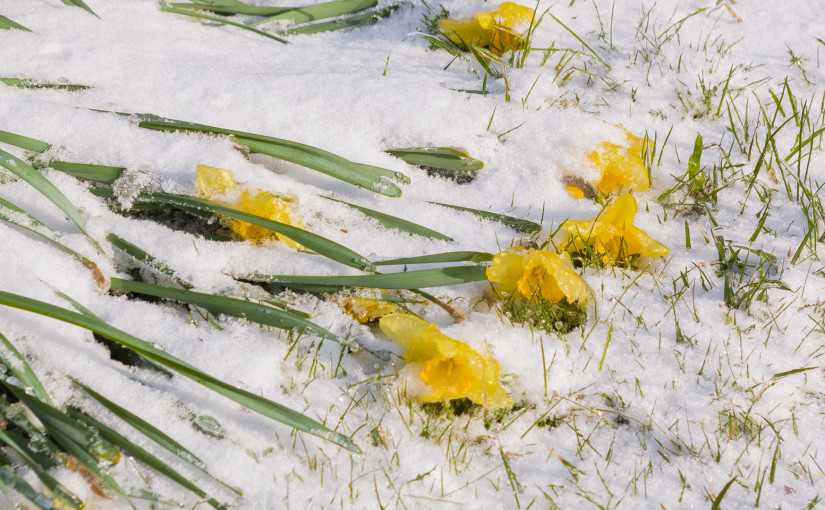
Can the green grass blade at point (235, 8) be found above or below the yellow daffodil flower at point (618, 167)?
above

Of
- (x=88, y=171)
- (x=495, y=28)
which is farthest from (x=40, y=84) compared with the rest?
(x=495, y=28)

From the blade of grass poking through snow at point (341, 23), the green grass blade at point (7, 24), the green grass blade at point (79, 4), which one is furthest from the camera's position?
the blade of grass poking through snow at point (341, 23)

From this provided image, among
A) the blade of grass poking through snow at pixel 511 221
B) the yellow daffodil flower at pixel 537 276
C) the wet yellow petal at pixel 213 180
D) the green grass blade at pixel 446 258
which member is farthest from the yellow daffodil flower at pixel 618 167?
the wet yellow petal at pixel 213 180

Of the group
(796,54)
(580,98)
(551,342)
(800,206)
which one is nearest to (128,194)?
(551,342)

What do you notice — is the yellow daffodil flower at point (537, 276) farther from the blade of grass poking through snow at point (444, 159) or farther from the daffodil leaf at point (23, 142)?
the daffodil leaf at point (23, 142)

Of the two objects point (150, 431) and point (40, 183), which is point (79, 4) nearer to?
point (40, 183)

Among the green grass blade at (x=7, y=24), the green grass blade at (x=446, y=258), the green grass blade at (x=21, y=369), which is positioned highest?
the green grass blade at (x=7, y=24)
